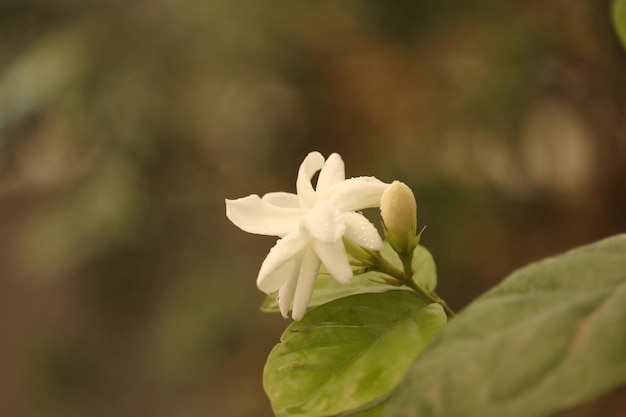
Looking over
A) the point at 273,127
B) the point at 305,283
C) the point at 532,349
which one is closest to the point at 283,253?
the point at 305,283

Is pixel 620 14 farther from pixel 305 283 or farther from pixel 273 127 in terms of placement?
pixel 273 127

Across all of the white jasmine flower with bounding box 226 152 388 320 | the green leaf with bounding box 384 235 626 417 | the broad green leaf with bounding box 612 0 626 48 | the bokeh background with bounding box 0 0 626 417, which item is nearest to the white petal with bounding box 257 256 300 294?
the white jasmine flower with bounding box 226 152 388 320

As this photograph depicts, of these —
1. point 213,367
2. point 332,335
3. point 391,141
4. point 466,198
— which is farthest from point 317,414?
point 213,367

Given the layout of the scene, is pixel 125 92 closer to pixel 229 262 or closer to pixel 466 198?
pixel 229 262

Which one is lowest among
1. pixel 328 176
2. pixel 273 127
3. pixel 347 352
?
pixel 347 352

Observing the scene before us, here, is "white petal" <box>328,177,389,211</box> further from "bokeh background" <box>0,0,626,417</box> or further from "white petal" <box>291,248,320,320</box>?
"bokeh background" <box>0,0,626,417</box>

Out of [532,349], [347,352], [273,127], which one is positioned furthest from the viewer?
[273,127]
